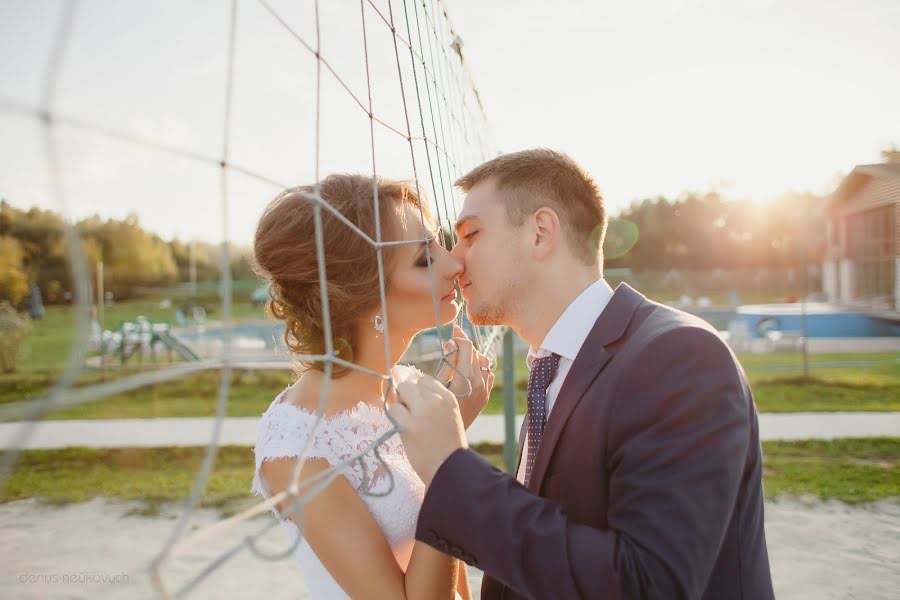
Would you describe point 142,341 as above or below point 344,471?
below

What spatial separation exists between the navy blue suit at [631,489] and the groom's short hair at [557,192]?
0.47 m

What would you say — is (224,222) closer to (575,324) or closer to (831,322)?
(575,324)

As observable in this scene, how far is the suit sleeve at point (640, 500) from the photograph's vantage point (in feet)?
3.87

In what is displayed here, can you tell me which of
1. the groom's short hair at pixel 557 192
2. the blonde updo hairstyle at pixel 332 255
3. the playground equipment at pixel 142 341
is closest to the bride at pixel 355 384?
the blonde updo hairstyle at pixel 332 255

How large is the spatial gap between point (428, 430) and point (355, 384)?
2.55 feet

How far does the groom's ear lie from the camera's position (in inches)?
74.0

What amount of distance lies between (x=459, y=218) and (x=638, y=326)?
762 mm

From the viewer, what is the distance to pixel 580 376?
1.50 m

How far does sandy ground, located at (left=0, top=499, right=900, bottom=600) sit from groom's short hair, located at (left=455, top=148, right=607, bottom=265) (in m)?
2.83

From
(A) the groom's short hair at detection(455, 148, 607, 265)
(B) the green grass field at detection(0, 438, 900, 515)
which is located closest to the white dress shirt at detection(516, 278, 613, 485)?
(A) the groom's short hair at detection(455, 148, 607, 265)

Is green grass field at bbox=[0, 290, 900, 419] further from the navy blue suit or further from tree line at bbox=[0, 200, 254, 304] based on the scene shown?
the navy blue suit

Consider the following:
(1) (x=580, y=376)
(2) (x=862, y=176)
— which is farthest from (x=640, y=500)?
(2) (x=862, y=176)

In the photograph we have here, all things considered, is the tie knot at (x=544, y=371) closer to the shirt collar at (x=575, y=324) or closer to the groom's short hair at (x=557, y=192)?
the shirt collar at (x=575, y=324)

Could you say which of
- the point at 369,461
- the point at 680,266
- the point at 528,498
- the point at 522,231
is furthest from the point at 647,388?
the point at 680,266
